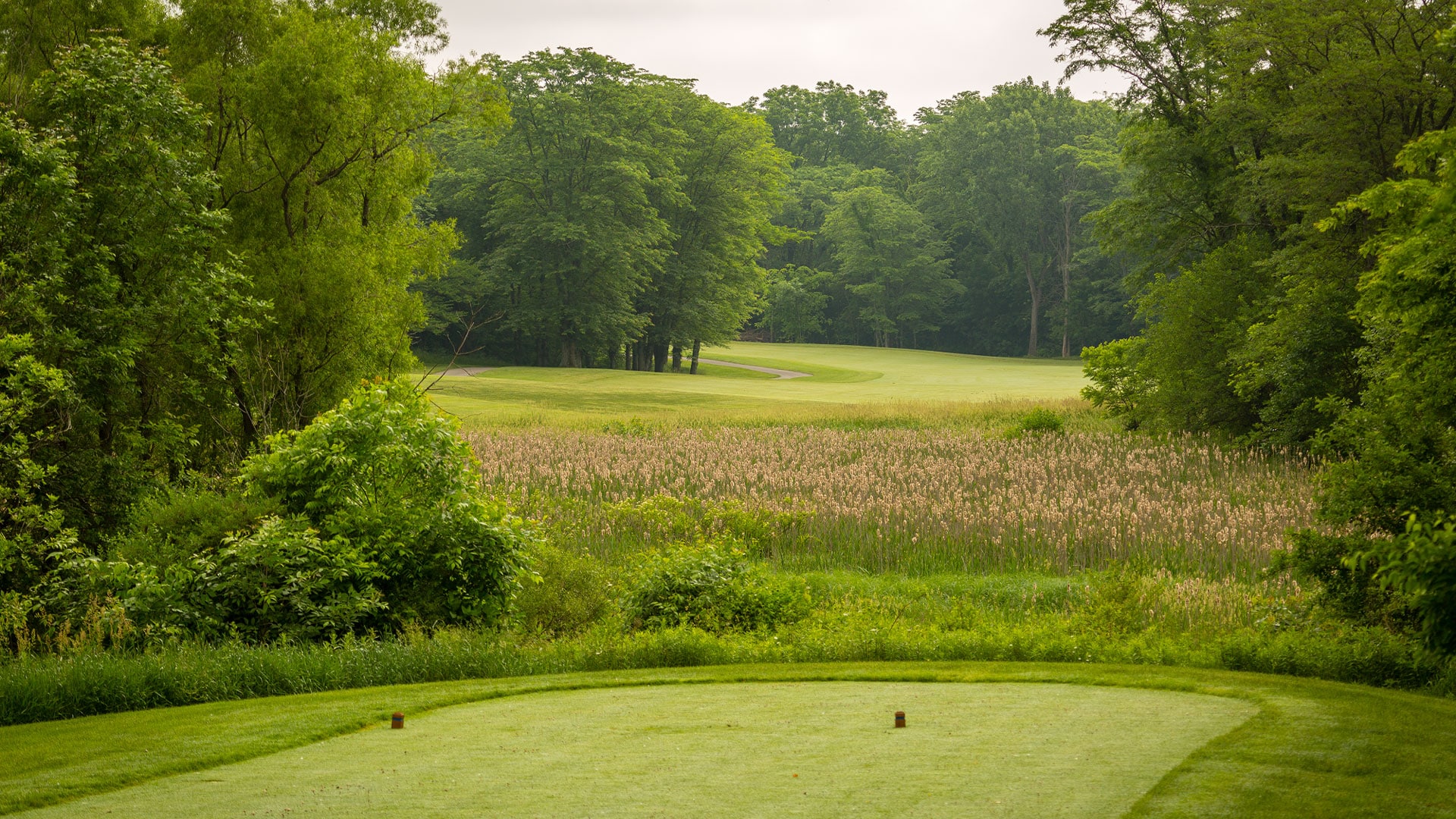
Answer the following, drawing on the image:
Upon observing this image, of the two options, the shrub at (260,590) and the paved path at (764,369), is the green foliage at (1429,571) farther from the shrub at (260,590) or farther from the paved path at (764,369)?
the paved path at (764,369)

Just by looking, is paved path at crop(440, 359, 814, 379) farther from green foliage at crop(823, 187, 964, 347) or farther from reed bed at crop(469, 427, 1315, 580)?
reed bed at crop(469, 427, 1315, 580)

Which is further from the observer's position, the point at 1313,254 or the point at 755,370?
the point at 755,370

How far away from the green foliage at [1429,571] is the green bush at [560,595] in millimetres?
8792

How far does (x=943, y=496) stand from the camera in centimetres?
2095

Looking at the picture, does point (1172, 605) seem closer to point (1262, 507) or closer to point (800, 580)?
point (800, 580)

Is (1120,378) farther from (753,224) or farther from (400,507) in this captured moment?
(753,224)

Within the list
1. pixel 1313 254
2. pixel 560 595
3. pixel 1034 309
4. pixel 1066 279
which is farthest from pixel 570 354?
pixel 560 595

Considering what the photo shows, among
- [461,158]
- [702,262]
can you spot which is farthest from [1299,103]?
[461,158]

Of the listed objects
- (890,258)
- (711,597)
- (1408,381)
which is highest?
(890,258)

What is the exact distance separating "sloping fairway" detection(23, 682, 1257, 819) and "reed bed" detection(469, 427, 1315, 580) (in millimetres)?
8984

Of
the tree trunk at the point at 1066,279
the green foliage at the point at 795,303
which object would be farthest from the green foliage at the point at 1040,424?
the green foliage at the point at 795,303

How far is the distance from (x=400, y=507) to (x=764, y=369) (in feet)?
227

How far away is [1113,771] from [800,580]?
9.08 metres

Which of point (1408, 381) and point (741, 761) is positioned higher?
point (1408, 381)
